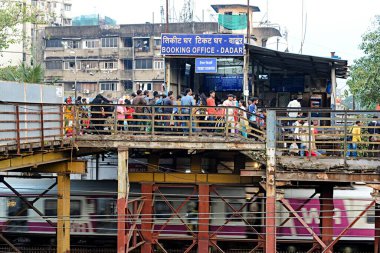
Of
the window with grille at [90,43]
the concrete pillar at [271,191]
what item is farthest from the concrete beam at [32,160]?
the window with grille at [90,43]

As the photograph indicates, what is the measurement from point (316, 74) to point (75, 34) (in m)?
44.1

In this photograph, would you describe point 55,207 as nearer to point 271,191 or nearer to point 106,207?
point 106,207

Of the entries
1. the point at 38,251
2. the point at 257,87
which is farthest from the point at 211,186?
the point at 257,87

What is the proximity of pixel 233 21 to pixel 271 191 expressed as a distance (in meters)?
38.2

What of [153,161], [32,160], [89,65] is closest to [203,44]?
[153,161]

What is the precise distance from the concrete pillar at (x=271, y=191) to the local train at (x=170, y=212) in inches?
193

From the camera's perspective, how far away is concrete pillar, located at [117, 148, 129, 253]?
17609 millimetres

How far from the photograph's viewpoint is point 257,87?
1116 inches

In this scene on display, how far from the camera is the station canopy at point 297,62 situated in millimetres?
24234

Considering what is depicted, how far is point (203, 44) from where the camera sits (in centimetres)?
2378

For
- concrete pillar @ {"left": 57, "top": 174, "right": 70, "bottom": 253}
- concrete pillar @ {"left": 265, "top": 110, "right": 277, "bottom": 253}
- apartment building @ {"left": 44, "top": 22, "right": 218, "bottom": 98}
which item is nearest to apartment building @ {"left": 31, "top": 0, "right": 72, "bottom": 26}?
apartment building @ {"left": 44, "top": 22, "right": 218, "bottom": 98}

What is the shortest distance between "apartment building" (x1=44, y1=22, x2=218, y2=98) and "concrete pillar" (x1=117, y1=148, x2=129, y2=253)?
47.0m

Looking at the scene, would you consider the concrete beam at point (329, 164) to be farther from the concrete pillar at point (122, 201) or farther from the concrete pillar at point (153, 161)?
the concrete pillar at point (153, 161)

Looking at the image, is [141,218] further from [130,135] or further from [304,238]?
[304,238]
